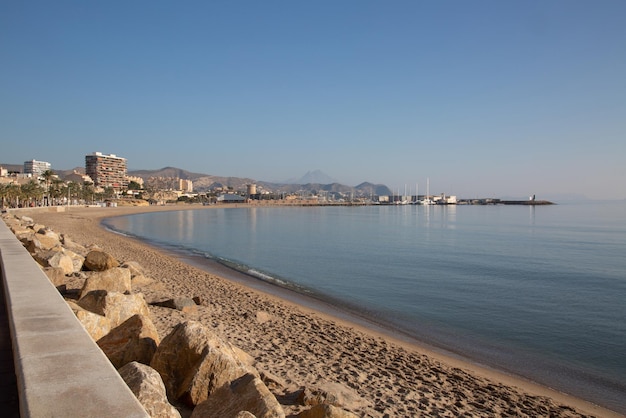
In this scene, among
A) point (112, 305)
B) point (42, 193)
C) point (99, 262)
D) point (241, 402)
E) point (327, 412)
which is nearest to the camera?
point (241, 402)

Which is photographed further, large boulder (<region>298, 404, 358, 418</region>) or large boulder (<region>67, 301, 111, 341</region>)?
large boulder (<region>67, 301, 111, 341</region>)

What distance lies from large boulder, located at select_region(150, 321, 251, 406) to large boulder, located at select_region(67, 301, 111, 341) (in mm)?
1230

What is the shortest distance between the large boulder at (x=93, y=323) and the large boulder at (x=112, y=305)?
0.48 m

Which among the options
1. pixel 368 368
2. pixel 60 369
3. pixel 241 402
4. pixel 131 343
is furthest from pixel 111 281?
pixel 60 369

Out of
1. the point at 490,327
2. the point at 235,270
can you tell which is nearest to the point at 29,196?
the point at 235,270

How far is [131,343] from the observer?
563 cm

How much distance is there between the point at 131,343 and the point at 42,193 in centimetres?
9560

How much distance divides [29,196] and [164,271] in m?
77.5

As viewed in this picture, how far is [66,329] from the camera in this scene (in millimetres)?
4164

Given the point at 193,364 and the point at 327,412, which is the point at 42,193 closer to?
the point at 193,364

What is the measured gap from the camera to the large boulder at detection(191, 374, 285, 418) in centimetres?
415

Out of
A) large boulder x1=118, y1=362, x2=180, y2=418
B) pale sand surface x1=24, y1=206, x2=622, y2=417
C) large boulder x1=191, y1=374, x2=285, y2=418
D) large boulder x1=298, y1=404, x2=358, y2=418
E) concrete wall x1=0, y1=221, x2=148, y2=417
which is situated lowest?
pale sand surface x1=24, y1=206, x2=622, y2=417

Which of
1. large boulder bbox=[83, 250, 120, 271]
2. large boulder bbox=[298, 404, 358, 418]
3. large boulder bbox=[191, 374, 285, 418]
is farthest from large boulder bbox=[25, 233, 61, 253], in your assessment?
large boulder bbox=[298, 404, 358, 418]

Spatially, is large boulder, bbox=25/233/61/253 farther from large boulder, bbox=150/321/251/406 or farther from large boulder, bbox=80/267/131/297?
large boulder, bbox=150/321/251/406
